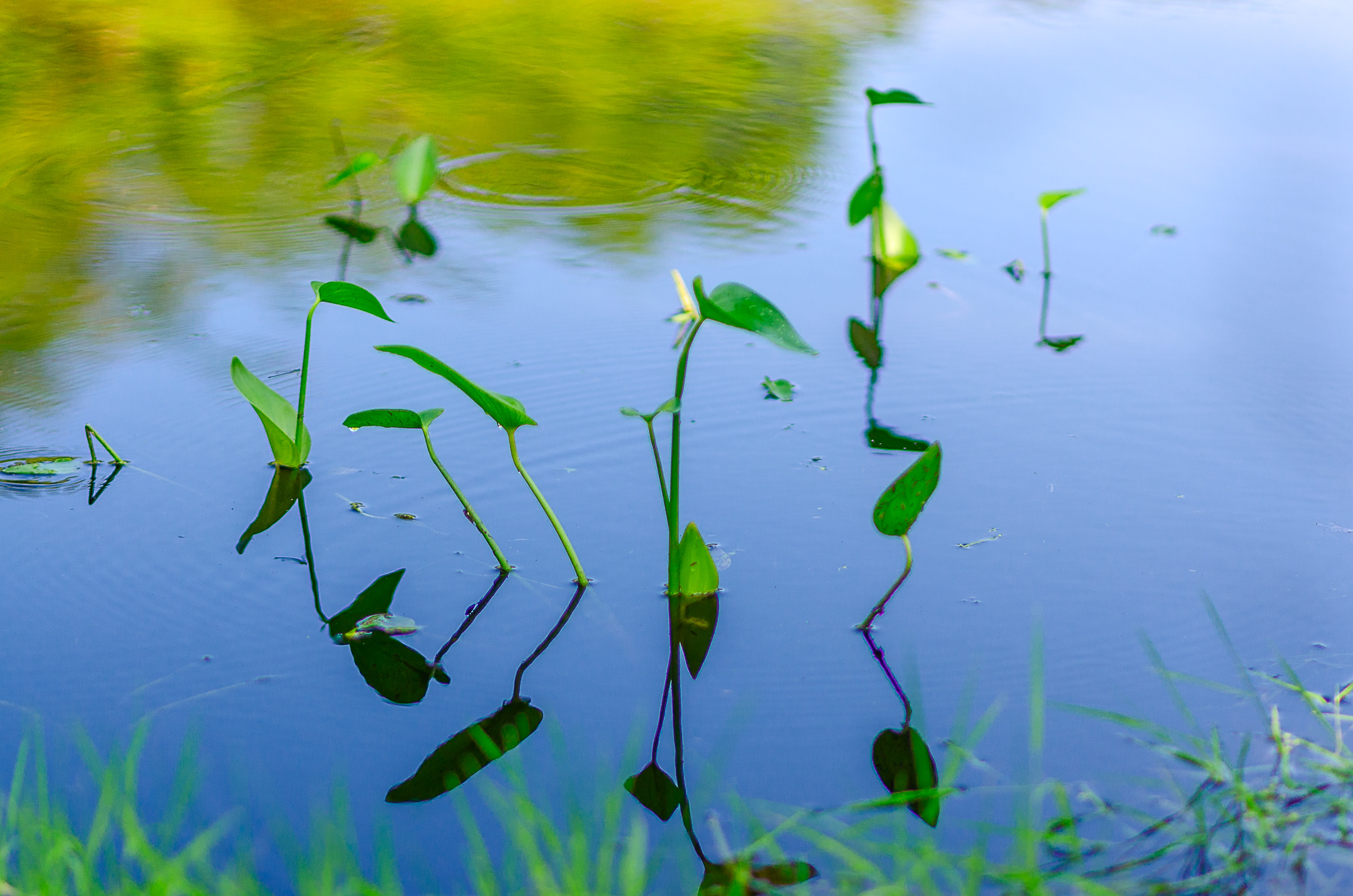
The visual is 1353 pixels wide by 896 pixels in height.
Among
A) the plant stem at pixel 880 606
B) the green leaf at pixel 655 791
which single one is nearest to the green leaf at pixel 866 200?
the plant stem at pixel 880 606

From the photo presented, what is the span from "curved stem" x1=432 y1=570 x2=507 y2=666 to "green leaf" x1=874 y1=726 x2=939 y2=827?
50 cm

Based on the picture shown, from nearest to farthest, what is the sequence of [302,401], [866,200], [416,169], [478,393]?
[478,393] < [302,401] < [866,200] < [416,169]

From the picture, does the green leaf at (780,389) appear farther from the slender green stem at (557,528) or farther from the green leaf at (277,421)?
the green leaf at (277,421)

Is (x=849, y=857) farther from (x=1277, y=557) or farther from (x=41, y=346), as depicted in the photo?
(x=41, y=346)

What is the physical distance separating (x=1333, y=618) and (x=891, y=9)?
4.00 meters

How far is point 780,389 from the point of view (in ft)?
6.09

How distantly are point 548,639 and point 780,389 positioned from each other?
28.6 inches

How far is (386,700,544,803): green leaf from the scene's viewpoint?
108 centimetres

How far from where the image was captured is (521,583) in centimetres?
138

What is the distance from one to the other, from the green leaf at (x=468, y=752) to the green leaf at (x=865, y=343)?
3.46ft

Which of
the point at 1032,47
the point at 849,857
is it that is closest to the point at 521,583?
the point at 849,857

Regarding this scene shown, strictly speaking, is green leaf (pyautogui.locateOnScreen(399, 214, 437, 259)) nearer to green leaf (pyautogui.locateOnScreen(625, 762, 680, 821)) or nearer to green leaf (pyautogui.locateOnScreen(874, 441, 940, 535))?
green leaf (pyautogui.locateOnScreen(874, 441, 940, 535))

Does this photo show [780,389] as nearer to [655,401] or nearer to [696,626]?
[655,401]

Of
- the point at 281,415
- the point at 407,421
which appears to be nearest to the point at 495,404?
the point at 407,421
